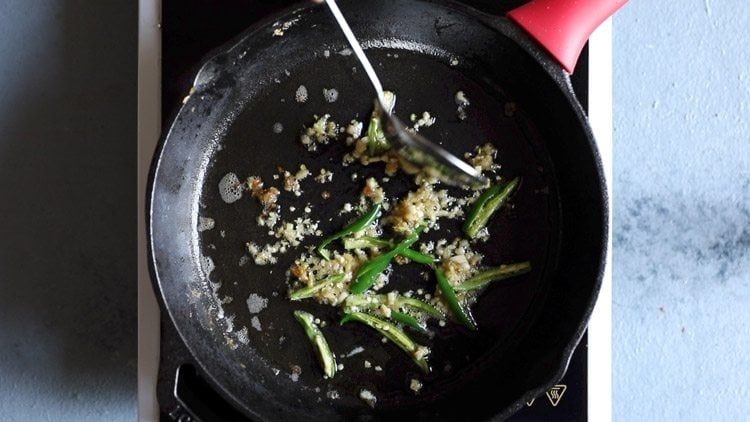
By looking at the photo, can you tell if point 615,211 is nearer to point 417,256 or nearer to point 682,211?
point 682,211

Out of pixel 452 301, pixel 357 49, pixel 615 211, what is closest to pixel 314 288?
pixel 452 301

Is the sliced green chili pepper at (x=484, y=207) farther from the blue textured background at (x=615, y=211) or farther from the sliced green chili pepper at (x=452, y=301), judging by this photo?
the blue textured background at (x=615, y=211)

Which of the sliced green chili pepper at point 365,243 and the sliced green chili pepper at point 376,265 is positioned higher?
the sliced green chili pepper at point 365,243

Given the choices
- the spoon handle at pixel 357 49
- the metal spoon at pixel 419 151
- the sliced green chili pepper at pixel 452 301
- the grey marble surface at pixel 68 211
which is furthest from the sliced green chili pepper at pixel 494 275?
the grey marble surface at pixel 68 211

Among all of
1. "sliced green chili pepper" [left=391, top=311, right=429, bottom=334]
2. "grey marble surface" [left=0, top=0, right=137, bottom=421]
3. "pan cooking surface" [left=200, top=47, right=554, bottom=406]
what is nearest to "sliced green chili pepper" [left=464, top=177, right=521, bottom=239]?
"pan cooking surface" [left=200, top=47, right=554, bottom=406]

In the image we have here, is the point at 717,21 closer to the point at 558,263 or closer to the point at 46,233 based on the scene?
the point at 558,263

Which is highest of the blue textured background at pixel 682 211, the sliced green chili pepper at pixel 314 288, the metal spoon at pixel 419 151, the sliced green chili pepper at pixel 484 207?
the metal spoon at pixel 419 151
